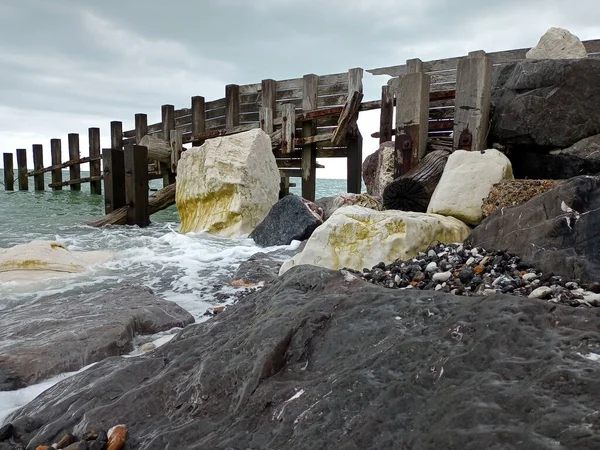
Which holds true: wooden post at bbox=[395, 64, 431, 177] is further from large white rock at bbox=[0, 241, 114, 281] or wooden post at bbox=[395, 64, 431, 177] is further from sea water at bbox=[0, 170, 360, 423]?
large white rock at bbox=[0, 241, 114, 281]

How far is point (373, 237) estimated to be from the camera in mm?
4195

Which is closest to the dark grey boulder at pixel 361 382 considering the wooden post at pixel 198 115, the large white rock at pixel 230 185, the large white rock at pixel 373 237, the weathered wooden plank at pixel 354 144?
the large white rock at pixel 373 237

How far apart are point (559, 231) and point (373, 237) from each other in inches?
61.3

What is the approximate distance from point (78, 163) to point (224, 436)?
792 inches

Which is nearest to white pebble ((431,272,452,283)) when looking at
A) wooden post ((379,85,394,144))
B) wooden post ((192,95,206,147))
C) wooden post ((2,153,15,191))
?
wooden post ((379,85,394,144))

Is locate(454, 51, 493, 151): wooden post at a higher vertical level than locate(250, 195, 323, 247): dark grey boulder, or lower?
higher

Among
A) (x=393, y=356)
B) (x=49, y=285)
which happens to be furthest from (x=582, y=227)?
(x=49, y=285)

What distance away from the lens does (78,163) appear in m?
19.3

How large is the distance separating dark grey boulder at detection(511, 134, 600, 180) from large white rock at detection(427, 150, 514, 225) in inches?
38.7

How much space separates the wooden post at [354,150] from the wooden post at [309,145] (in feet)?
2.90

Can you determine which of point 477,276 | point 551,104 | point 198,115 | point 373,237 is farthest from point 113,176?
point 477,276

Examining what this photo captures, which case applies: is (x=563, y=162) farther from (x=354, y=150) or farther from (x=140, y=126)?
(x=140, y=126)

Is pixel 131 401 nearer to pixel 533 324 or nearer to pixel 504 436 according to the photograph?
pixel 504 436

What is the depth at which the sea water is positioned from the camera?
455 cm
